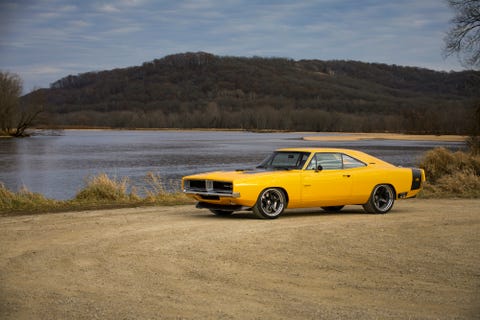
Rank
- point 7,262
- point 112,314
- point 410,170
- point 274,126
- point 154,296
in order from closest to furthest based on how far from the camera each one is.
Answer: point 112,314, point 154,296, point 7,262, point 410,170, point 274,126

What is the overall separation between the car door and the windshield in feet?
0.64

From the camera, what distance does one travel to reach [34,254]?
1041 cm

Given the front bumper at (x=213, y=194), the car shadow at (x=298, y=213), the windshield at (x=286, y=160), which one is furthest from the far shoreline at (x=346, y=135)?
the front bumper at (x=213, y=194)

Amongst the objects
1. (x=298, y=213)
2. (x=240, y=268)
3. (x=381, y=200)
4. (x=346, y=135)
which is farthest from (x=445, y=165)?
(x=346, y=135)

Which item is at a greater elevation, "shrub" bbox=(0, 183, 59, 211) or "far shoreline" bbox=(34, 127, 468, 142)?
"shrub" bbox=(0, 183, 59, 211)

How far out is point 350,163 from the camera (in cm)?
1548

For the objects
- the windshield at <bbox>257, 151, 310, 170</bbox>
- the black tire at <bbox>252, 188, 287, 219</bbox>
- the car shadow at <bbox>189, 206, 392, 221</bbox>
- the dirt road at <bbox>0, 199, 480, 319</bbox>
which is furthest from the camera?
the car shadow at <bbox>189, 206, 392, 221</bbox>

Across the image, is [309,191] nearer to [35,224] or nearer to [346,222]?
[346,222]

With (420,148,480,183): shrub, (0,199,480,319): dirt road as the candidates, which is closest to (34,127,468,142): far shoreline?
(420,148,480,183): shrub

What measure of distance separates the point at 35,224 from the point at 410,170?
25.9 ft

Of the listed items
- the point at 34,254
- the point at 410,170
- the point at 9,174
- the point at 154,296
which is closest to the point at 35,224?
the point at 34,254

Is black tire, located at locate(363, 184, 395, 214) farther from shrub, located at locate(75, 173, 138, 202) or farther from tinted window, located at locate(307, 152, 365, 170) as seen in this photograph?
shrub, located at locate(75, 173, 138, 202)

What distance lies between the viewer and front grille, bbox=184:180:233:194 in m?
14.0

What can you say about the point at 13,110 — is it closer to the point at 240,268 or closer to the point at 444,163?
the point at 444,163
